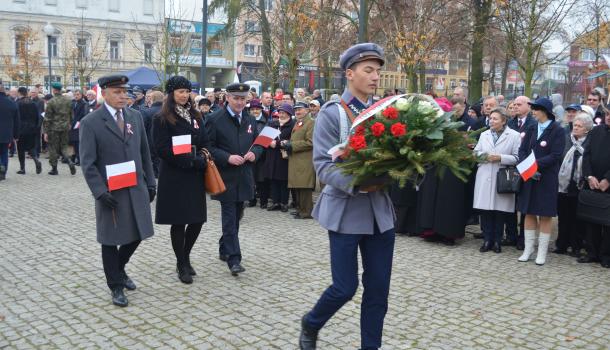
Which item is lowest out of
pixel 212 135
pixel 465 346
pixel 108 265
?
pixel 465 346

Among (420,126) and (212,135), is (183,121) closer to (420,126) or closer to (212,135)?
(212,135)

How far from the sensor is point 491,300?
6.32 meters

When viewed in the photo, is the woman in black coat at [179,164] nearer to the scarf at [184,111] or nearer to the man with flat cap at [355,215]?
the scarf at [184,111]

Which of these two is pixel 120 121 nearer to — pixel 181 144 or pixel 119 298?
pixel 181 144

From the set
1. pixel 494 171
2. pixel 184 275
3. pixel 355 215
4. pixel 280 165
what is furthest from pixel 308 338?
pixel 280 165

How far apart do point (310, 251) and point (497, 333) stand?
3.23 metres

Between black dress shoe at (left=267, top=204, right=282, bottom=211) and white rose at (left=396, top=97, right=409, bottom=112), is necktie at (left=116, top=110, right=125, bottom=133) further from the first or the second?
black dress shoe at (left=267, top=204, right=282, bottom=211)

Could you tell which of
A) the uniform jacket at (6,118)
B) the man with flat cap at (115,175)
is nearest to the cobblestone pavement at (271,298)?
the man with flat cap at (115,175)

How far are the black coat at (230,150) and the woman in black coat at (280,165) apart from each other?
3982mm

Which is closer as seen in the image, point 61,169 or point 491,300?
point 491,300

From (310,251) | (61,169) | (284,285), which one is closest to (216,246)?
(310,251)

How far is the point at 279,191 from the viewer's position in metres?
11.5

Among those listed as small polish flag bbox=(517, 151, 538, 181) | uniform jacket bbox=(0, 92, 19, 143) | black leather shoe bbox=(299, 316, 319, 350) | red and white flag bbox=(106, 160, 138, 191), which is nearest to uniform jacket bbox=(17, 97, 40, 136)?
uniform jacket bbox=(0, 92, 19, 143)

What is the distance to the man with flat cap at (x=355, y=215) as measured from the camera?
4188 mm
